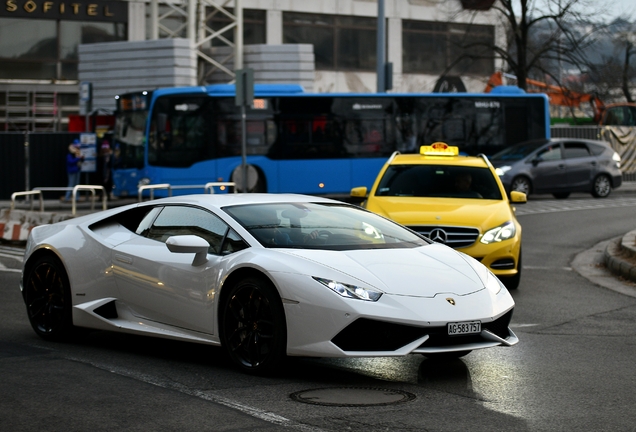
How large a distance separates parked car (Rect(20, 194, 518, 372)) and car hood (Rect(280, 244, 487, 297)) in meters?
0.01

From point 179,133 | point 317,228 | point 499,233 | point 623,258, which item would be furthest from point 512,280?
point 179,133

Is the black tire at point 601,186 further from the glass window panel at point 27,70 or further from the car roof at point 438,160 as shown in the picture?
the glass window panel at point 27,70

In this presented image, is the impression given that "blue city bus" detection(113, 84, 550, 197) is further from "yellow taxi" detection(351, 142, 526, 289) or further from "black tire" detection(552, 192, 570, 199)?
"yellow taxi" detection(351, 142, 526, 289)

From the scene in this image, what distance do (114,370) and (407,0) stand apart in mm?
42499

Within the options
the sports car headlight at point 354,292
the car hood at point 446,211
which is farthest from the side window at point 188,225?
the car hood at point 446,211

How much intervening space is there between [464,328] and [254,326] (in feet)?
4.33

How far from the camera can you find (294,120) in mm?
29000

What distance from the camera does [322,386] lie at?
6543 millimetres

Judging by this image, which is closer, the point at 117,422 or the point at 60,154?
the point at 117,422

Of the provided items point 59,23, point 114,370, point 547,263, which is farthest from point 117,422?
point 59,23

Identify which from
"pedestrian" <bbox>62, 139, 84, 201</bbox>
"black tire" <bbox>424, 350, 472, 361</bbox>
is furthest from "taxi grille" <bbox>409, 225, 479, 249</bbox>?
"pedestrian" <bbox>62, 139, 84, 201</bbox>

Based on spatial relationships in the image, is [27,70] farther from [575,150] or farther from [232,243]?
[232,243]

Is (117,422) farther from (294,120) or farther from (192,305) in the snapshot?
(294,120)

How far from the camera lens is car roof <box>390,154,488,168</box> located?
13461 millimetres
